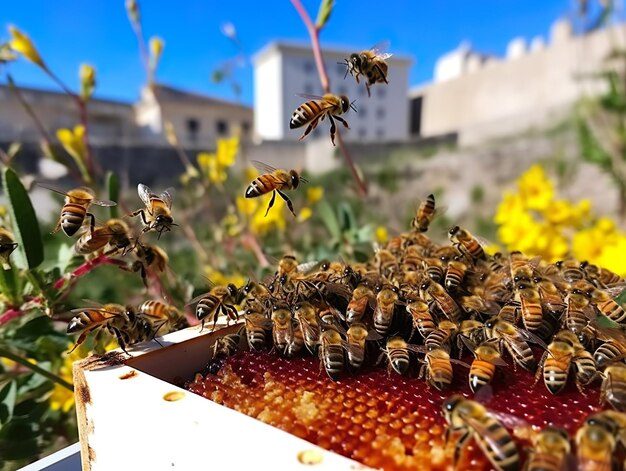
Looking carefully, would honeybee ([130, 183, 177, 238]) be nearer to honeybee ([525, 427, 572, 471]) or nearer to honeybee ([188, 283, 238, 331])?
honeybee ([188, 283, 238, 331])

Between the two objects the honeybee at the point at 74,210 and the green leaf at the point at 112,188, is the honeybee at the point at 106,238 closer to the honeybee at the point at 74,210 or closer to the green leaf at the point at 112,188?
the honeybee at the point at 74,210

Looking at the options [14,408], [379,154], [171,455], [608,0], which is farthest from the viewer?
[379,154]

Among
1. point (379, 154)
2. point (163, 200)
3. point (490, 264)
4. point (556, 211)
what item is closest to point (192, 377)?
point (163, 200)

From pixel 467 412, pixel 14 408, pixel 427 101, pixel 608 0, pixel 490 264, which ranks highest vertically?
pixel 427 101

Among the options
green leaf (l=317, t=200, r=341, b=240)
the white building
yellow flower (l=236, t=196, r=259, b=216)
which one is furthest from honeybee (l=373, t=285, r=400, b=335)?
the white building

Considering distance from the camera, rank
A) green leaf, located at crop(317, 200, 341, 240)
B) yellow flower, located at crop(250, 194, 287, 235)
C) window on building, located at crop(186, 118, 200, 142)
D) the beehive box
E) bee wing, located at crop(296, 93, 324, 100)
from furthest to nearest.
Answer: window on building, located at crop(186, 118, 200, 142), yellow flower, located at crop(250, 194, 287, 235), green leaf, located at crop(317, 200, 341, 240), bee wing, located at crop(296, 93, 324, 100), the beehive box

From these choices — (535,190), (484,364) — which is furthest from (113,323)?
(535,190)

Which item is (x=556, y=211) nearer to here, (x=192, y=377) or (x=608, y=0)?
(x=192, y=377)
